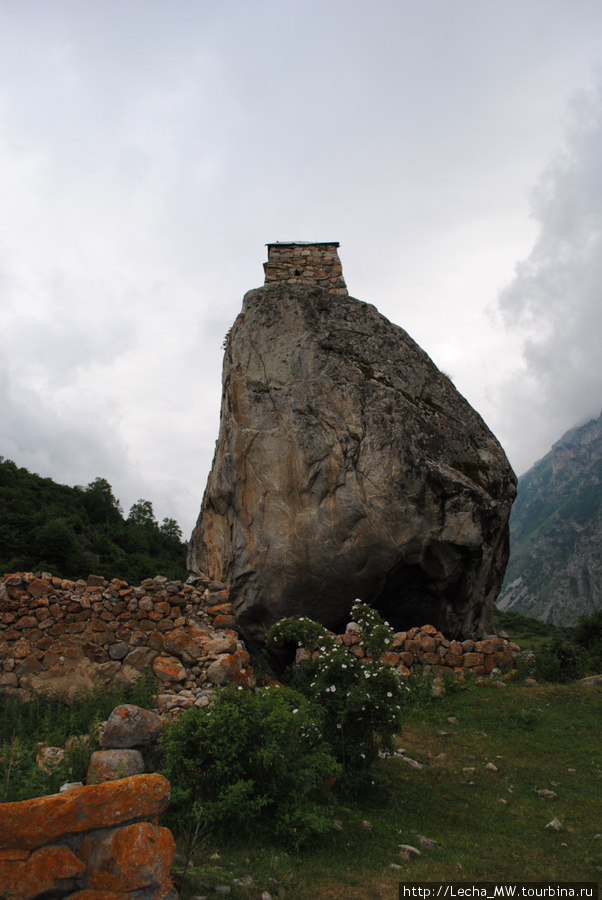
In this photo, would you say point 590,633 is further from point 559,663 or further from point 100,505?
point 100,505

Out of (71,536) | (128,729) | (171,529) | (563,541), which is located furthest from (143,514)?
(563,541)

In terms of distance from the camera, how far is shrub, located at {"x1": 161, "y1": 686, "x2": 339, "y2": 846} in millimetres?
5113

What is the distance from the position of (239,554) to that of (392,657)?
423cm

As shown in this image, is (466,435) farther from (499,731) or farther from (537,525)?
(537,525)

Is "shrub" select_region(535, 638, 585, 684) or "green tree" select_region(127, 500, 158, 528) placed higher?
"green tree" select_region(127, 500, 158, 528)

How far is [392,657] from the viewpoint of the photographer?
39.1 feet

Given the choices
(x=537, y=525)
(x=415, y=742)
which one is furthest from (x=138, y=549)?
(x=537, y=525)

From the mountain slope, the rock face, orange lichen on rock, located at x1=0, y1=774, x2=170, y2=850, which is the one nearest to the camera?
orange lichen on rock, located at x1=0, y1=774, x2=170, y2=850

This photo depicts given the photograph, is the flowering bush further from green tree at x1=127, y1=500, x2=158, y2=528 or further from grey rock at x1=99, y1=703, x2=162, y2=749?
green tree at x1=127, y1=500, x2=158, y2=528

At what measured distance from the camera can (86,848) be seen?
3.45 m

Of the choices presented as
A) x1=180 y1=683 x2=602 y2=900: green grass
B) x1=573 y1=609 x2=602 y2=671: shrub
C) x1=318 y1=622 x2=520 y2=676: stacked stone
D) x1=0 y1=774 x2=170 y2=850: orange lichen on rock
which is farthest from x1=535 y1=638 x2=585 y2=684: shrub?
→ x1=0 y1=774 x2=170 y2=850: orange lichen on rock

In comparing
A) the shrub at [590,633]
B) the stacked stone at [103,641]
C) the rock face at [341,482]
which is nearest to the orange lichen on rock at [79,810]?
the stacked stone at [103,641]

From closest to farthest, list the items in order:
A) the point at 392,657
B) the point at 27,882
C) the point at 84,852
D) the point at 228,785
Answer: the point at 27,882, the point at 84,852, the point at 228,785, the point at 392,657

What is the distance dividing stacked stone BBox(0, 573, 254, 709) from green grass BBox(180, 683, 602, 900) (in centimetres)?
369
